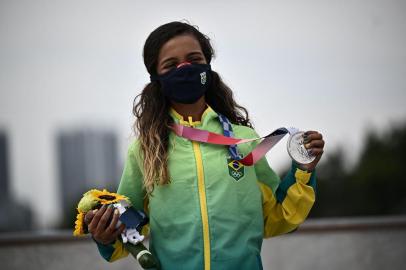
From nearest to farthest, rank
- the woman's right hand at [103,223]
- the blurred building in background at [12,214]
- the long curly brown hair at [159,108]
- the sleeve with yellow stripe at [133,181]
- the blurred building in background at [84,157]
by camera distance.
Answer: the woman's right hand at [103,223] → the long curly brown hair at [159,108] → the sleeve with yellow stripe at [133,181] → the blurred building in background at [12,214] → the blurred building in background at [84,157]

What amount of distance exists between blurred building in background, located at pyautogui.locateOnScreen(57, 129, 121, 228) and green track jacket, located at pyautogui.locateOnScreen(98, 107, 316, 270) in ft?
250

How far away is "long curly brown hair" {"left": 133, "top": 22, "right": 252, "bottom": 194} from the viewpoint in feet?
11.5

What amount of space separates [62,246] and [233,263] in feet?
12.4

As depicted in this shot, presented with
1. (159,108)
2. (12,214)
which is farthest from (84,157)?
(159,108)

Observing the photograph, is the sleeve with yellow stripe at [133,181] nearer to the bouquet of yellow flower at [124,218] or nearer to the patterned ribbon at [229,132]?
the bouquet of yellow flower at [124,218]

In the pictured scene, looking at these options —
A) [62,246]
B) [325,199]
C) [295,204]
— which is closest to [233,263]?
[295,204]

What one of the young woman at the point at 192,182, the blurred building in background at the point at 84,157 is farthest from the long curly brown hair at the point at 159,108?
the blurred building in background at the point at 84,157

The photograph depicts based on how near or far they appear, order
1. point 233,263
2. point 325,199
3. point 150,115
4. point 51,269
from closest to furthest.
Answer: point 233,263 → point 150,115 → point 51,269 → point 325,199

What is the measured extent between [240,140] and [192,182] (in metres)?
0.29

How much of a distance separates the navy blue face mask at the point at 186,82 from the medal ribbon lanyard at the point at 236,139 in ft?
0.45

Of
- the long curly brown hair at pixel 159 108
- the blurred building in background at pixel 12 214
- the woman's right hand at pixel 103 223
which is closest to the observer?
the woman's right hand at pixel 103 223

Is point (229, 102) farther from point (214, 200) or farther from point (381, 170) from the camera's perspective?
point (381, 170)

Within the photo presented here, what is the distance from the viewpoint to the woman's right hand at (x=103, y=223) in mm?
3371

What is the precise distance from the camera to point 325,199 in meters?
55.4
